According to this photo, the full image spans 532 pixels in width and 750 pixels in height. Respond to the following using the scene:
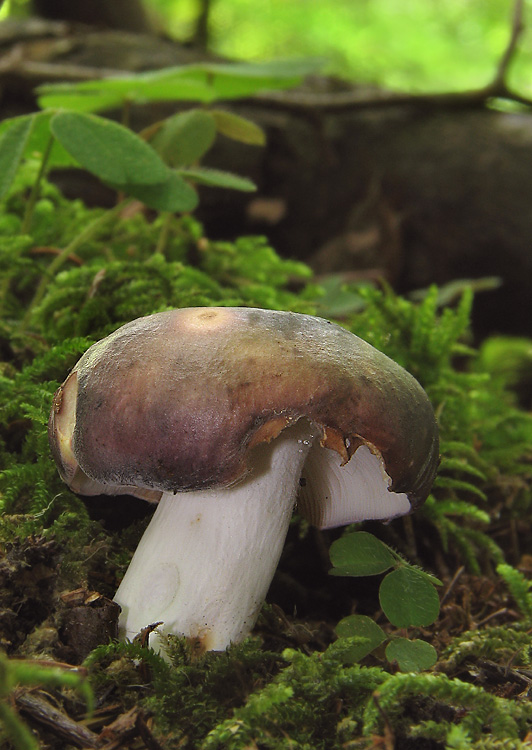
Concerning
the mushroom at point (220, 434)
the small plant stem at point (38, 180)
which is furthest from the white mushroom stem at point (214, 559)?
the small plant stem at point (38, 180)

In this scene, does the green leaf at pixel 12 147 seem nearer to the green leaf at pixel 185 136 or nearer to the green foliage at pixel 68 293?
the green foliage at pixel 68 293

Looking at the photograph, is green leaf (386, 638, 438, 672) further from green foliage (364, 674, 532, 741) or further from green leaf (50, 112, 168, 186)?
green leaf (50, 112, 168, 186)

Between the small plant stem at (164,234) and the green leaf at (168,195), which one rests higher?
the green leaf at (168,195)

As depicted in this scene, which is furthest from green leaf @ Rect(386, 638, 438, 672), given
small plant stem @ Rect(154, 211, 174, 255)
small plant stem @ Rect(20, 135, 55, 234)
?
small plant stem @ Rect(20, 135, 55, 234)

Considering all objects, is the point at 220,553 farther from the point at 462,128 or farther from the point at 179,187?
the point at 462,128

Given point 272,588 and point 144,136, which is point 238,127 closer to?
point 144,136

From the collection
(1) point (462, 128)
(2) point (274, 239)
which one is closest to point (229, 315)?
(2) point (274, 239)
